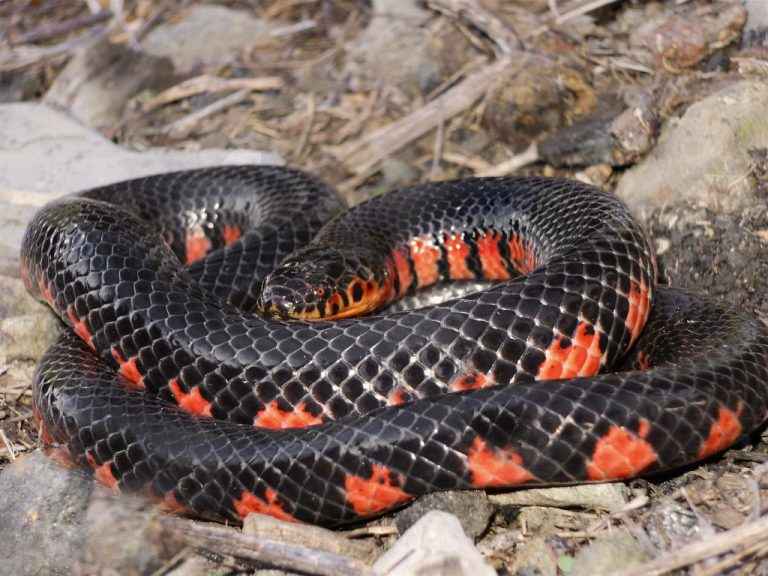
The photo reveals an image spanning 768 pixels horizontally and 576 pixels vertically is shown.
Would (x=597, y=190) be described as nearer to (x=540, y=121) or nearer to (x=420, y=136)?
(x=540, y=121)

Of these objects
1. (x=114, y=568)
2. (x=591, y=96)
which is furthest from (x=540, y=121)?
(x=114, y=568)

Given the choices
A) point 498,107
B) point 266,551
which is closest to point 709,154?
point 498,107

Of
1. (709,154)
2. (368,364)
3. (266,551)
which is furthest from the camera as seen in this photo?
(709,154)

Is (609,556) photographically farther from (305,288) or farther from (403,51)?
(403,51)

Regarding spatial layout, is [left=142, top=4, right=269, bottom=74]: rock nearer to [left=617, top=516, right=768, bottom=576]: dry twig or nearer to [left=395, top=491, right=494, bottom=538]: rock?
[left=395, top=491, right=494, bottom=538]: rock

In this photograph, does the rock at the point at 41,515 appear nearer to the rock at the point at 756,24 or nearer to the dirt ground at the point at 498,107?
the dirt ground at the point at 498,107

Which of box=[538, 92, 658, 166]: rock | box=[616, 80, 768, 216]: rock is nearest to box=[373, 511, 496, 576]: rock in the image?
box=[616, 80, 768, 216]: rock
